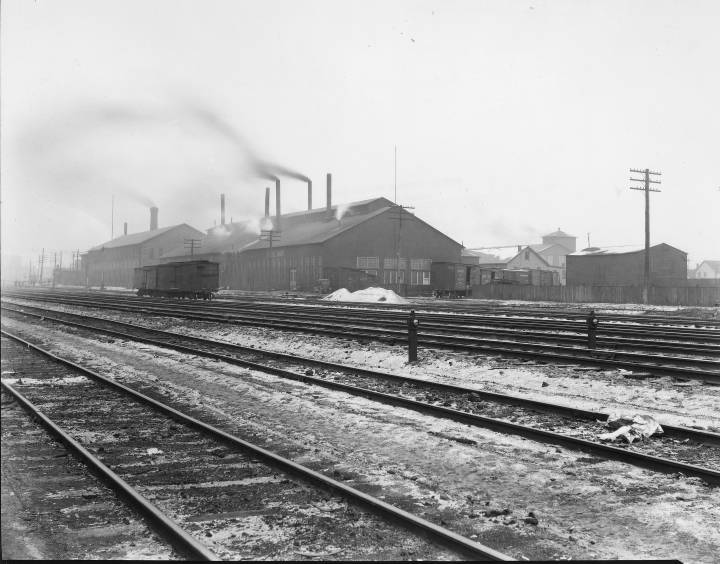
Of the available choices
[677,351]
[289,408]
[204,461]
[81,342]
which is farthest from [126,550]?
[81,342]

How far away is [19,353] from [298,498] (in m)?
13.3

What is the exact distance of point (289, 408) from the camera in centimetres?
906

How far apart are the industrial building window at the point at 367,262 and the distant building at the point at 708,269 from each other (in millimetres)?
79385

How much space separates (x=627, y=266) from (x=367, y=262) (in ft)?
81.3

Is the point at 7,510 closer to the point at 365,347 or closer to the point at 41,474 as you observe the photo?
the point at 41,474

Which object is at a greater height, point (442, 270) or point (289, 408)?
point (442, 270)

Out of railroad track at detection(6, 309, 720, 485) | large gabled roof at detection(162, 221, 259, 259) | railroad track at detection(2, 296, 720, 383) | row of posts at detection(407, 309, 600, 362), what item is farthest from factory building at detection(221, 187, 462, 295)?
railroad track at detection(6, 309, 720, 485)

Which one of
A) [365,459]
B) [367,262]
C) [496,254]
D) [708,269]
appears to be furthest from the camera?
[708,269]

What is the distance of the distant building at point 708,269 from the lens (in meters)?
116

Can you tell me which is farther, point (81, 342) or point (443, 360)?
point (81, 342)

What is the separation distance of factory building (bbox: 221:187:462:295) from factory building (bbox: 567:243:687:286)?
1404cm

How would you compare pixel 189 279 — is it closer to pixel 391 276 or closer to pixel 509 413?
pixel 391 276

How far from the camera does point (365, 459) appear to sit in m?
6.50

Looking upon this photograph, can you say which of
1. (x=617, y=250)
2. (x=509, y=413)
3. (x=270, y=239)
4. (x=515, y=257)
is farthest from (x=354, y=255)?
(x=509, y=413)
